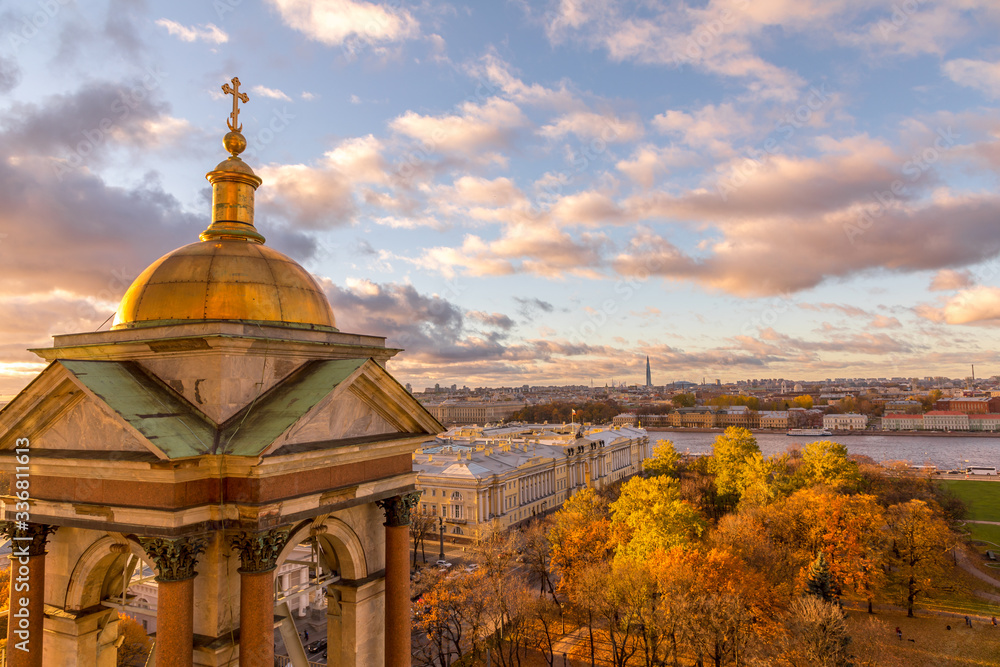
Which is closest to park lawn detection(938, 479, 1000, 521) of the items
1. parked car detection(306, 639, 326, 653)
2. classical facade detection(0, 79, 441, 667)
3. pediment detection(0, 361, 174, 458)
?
parked car detection(306, 639, 326, 653)

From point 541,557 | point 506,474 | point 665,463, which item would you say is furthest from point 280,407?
point 665,463

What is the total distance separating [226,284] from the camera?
472 inches

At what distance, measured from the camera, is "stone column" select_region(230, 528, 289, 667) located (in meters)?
10.1

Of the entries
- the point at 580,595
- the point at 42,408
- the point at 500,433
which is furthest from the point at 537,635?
the point at 500,433

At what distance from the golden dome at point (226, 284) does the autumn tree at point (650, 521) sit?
35622 mm

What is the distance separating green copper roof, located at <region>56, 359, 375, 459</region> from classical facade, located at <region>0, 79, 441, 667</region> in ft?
0.12

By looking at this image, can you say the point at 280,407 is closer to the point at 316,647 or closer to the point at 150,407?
the point at 150,407

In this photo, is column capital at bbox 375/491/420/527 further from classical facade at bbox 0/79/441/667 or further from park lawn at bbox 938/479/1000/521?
park lawn at bbox 938/479/1000/521

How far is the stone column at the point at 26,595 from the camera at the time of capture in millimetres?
11102

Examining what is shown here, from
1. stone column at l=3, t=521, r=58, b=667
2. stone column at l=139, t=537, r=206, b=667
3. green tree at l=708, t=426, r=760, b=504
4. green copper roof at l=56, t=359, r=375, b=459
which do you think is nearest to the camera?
stone column at l=139, t=537, r=206, b=667

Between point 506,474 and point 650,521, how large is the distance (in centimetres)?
3795

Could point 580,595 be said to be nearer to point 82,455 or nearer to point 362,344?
point 362,344

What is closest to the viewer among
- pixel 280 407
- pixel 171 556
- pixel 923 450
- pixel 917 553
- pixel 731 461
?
pixel 171 556

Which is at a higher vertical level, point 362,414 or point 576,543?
point 362,414
